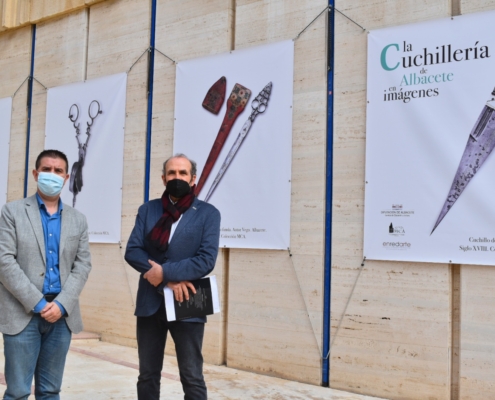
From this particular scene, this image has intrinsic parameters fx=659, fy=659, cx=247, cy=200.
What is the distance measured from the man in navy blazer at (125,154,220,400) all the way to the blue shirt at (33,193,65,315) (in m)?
0.38

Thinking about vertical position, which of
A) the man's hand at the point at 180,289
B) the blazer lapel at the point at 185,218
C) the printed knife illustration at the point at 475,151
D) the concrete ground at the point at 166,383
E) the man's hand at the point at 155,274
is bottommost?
the concrete ground at the point at 166,383

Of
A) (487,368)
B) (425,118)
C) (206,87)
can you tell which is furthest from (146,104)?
(487,368)

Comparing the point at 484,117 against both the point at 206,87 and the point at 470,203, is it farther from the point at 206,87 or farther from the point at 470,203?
the point at 206,87

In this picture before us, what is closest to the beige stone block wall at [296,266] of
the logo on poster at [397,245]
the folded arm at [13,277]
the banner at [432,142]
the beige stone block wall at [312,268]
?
the beige stone block wall at [312,268]

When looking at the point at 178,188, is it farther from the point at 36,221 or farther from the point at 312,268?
the point at 312,268

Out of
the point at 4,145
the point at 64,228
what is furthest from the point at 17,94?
the point at 64,228

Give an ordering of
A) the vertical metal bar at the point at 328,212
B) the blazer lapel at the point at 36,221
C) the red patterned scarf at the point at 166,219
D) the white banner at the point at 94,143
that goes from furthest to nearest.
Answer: the white banner at the point at 94,143 → the vertical metal bar at the point at 328,212 → the red patterned scarf at the point at 166,219 → the blazer lapel at the point at 36,221

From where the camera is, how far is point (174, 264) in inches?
131

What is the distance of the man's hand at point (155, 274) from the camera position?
10.8 feet

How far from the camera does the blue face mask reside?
3.37 meters

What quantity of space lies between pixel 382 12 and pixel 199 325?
123 inches

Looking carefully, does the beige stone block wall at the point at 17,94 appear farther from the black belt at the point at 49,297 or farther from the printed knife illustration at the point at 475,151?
the printed knife illustration at the point at 475,151

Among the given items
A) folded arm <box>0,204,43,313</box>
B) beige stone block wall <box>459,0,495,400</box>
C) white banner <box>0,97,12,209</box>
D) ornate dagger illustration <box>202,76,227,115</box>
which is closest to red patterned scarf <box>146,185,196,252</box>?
folded arm <box>0,204,43,313</box>

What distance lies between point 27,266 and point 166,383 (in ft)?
7.69
